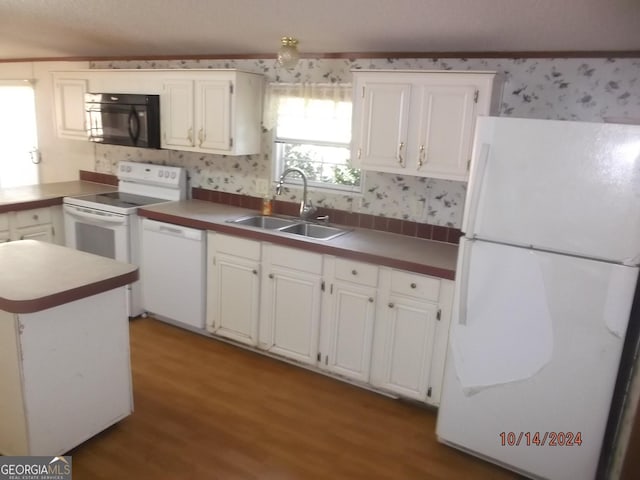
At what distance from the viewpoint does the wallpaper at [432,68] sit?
269cm

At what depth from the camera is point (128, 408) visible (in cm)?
259

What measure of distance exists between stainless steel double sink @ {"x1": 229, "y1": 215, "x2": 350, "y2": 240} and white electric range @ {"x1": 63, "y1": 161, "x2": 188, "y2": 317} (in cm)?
86

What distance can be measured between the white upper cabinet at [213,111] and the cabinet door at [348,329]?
55.1 inches

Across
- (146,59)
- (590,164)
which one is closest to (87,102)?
(146,59)

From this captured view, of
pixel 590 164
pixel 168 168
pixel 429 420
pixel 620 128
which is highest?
pixel 620 128

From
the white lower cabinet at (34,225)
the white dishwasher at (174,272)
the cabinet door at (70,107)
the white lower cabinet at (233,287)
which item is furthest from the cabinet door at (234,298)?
the cabinet door at (70,107)

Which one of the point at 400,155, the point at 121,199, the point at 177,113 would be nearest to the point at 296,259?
the point at 400,155

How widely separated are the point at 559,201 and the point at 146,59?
3.62 m

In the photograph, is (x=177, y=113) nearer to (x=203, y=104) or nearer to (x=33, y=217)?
(x=203, y=104)

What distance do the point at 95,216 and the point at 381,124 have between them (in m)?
2.33

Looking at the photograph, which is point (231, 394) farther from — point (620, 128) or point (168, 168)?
point (620, 128)

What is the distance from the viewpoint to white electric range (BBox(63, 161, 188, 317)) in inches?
148

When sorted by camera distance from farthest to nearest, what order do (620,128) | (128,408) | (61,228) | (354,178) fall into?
1. (61,228)
2. (354,178)
3. (128,408)
4. (620,128)

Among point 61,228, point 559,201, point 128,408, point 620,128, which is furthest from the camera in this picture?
point 61,228
